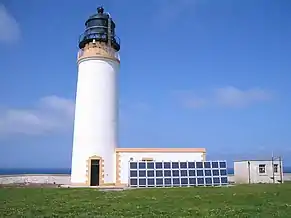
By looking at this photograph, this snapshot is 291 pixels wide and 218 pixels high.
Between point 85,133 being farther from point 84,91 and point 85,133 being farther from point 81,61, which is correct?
point 81,61

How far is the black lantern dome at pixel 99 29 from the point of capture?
3078cm

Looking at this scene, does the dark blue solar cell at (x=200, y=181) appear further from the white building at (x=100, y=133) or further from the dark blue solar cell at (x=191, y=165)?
the white building at (x=100, y=133)

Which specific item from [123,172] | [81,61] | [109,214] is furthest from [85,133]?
[109,214]

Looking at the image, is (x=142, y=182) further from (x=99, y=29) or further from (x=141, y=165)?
(x=99, y=29)

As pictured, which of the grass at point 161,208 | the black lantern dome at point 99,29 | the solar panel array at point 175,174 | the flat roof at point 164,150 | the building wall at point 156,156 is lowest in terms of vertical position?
the grass at point 161,208

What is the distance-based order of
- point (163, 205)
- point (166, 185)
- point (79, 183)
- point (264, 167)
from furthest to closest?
point (264, 167)
point (79, 183)
point (166, 185)
point (163, 205)

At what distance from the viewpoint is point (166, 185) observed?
26.8 m

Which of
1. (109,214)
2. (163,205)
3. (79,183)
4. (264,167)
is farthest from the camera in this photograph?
(264,167)

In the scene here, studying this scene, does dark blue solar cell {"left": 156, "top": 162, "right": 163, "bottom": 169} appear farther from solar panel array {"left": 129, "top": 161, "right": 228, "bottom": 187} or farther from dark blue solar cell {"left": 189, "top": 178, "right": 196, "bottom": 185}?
dark blue solar cell {"left": 189, "top": 178, "right": 196, "bottom": 185}

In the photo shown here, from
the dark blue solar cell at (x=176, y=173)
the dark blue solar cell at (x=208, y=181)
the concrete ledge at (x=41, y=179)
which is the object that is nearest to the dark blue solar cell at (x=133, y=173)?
the dark blue solar cell at (x=176, y=173)

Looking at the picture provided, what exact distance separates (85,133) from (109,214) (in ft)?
54.7

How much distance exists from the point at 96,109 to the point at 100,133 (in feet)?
6.41

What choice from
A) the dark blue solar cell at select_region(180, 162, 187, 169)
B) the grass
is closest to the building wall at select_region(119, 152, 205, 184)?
the dark blue solar cell at select_region(180, 162, 187, 169)

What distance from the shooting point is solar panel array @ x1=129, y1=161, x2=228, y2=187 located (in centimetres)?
2684
